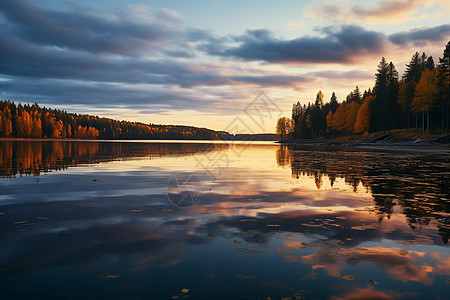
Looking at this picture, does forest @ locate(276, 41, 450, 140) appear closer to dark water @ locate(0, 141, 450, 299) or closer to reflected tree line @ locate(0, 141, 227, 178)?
reflected tree line @ locate(0, 141, 227, 178)

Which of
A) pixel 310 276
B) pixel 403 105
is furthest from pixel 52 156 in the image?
pixel 403 105

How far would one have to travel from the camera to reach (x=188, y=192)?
1506 centimetres

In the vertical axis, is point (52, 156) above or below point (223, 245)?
above

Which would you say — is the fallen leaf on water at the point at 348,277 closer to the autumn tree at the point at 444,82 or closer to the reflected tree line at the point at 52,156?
the reflected tree line at the point at 52,156

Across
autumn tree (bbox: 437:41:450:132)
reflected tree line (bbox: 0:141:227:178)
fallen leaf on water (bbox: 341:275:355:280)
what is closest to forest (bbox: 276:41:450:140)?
autumn tree (bbox: 437:41:450:132)

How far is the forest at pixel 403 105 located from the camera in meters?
70.2

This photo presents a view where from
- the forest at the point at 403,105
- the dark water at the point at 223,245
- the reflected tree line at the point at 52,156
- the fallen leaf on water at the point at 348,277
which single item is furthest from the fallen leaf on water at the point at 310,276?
the forest at the point at 403,105

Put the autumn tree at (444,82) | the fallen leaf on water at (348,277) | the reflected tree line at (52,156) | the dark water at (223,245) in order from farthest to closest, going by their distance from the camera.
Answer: the autumn tree at (444,82) → the reflected tree line at (52,156) → the fallen leaf on water at (348,277) → the dark water at (223,245)

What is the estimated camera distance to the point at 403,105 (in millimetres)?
88625

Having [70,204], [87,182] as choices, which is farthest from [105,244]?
[87,182]

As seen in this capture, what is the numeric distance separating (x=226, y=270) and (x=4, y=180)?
56.5 ft

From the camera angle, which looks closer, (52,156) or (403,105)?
(52,156)

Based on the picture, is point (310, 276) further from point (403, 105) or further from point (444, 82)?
point (403, 105)

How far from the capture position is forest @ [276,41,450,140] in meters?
70.2
